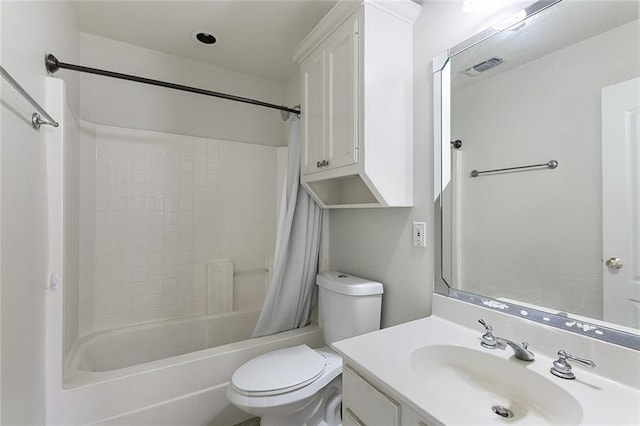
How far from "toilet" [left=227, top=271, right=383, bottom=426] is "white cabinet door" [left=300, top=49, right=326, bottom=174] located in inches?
27.7

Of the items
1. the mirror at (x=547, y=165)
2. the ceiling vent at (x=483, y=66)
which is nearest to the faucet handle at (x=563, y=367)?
the mirror at (x=547, y=165)

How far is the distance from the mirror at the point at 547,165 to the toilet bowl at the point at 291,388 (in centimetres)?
71

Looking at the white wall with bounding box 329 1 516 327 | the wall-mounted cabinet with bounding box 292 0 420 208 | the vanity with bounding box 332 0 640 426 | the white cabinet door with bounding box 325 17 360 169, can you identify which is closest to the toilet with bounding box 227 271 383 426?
the white wall with bounding box 329 1 516 327

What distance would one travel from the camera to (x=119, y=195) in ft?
6.64

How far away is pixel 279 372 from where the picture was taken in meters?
1.35

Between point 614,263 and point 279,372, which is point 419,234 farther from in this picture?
point 279,372

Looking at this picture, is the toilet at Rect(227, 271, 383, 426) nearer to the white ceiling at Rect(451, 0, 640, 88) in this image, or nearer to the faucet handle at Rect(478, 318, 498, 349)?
the faucet handle at Rect(478, 318, 498, 349)

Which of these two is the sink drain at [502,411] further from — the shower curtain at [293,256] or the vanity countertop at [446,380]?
the shower curtain at [293,256]

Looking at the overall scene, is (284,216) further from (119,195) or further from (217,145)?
(119,195)

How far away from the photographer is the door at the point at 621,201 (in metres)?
0.80

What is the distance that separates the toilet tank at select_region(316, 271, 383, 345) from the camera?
60.9 inches

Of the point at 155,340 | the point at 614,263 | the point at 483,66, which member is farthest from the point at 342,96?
the point at 155,340

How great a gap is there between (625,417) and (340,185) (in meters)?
1.53

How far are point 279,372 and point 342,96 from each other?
1336 mm
